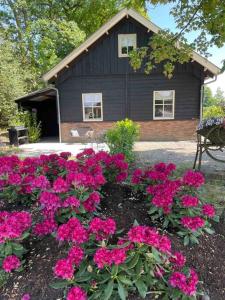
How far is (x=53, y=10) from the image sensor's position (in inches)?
900

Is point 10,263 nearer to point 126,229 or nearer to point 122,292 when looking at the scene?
point 122,292

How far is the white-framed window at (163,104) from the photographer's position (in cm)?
1321

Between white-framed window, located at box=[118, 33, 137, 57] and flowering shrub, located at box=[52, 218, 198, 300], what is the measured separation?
1209cm

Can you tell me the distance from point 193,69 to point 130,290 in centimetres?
1233

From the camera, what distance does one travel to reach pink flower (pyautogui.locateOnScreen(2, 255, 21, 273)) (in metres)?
1.91

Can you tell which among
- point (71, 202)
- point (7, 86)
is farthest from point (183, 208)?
point (7, 86)

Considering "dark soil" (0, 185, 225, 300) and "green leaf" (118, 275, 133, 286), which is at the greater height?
"green leaf" (118, 275, 133, 286)

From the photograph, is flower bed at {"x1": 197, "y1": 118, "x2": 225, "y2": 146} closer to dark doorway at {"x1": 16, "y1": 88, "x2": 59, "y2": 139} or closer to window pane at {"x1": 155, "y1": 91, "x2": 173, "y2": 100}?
window pane at {"x1": 155, "y1": 91, "x2": 173, "y2": 100}

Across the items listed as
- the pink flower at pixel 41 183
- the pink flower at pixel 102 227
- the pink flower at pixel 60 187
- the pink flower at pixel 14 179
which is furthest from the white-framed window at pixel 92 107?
the pink flower at pixel 102 227

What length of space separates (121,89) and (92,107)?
165cm

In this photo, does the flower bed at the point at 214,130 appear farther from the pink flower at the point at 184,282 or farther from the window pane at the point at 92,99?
the window pane at the point at 92,99

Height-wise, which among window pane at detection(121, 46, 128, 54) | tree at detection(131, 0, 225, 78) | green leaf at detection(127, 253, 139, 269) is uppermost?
window pane at detection(121, 46, 128, 54)

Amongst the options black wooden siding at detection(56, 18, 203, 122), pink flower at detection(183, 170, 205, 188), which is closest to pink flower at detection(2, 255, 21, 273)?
pink flower at detection(183, 170, 205, 188)

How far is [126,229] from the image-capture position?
2512 millimetres
